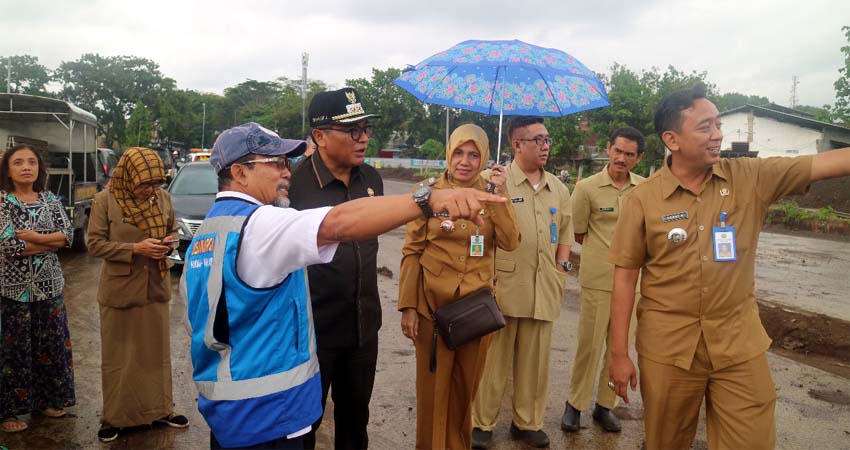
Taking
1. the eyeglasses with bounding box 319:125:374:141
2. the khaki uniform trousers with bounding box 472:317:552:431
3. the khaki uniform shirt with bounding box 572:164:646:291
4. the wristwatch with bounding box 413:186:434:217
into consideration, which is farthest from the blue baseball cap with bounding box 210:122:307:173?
the khaki uniform shirt with bounding box 572:164:646:291

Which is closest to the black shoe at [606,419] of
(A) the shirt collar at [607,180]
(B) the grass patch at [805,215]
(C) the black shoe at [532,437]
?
(C) the black shoe at [532,437]

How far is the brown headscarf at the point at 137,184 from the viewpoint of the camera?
3.89 meters

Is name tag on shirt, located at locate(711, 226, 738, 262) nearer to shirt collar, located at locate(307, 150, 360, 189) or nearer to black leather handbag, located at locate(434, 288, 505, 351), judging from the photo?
black leather handbag, located at locate(434, 288, 505, 351)

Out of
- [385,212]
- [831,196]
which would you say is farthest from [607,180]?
[831,196]

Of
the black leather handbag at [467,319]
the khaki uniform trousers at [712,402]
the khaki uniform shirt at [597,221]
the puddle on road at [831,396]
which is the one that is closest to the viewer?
the khaki uniform trousers at [712,402]

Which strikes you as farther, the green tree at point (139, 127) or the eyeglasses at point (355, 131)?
the green tree at point (139, 127)

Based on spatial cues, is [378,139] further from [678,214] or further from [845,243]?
[678,214]

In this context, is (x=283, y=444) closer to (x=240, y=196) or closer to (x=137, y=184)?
(x=240, y=196)

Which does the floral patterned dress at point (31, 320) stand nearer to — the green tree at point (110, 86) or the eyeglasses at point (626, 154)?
the eyeglasses at point (626, 154)

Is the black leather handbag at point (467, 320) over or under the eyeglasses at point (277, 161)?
under

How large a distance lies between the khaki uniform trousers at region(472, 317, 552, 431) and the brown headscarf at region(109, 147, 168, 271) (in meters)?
2.49

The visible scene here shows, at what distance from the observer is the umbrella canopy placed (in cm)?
362

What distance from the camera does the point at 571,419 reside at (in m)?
4.22

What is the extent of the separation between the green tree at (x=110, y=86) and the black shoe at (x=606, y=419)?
6303 centimetres
